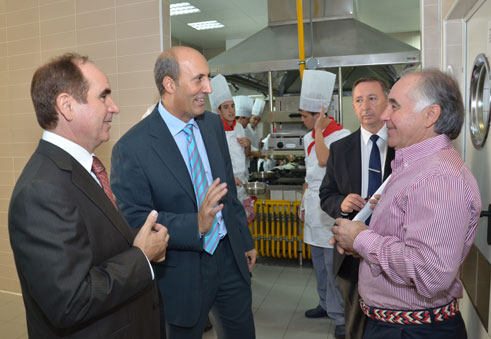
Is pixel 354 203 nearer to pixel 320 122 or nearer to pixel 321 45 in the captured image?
pixel 320 122

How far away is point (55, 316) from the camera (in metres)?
1.05

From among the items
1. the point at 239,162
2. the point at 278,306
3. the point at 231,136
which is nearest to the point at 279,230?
the point at 239,162

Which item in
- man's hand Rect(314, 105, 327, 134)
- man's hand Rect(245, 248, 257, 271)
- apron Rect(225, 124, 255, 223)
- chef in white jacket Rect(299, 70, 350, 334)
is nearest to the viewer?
man's hand Rect(245, 248, 257, 271)

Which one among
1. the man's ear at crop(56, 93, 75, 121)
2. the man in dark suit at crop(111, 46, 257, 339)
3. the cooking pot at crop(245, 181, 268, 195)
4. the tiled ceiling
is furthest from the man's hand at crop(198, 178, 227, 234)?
the tiled ceiling

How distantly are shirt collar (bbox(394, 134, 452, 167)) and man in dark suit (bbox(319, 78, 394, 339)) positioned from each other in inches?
21.0

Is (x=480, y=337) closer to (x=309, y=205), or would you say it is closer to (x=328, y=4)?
(x=309, y=205)

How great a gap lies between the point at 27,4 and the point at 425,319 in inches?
167

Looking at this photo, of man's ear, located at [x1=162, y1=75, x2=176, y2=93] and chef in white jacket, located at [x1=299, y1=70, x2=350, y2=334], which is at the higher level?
man's ear, located at [x1=162, y1=75, x2=176, y2=93]

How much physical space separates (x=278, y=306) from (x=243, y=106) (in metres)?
3.02

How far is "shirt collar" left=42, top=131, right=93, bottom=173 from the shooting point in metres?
1.20

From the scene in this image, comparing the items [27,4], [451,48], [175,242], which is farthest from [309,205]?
[27,4]

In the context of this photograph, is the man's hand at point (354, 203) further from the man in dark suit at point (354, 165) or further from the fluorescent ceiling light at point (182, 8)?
the fluorescent ceiling light at point (182, 8)

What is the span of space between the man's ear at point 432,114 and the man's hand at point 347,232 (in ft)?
1.40

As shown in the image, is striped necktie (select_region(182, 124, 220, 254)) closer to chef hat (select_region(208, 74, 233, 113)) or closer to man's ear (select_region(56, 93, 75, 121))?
man's ear (select_region(56, 93, 75, 121))
